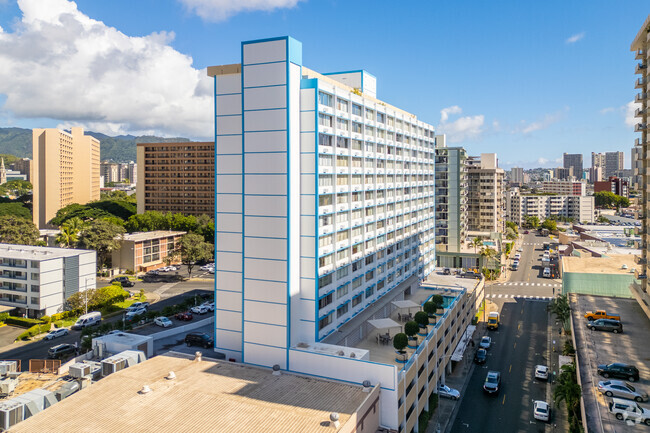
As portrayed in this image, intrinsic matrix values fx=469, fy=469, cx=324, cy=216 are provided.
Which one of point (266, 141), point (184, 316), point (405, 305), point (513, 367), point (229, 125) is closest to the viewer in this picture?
point (266, 141)

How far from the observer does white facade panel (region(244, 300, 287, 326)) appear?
44344 millimetres

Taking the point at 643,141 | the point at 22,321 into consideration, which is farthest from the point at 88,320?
the point at 643,141

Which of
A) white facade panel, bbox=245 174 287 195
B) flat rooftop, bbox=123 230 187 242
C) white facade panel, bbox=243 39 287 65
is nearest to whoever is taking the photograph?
white facade panel, bbox=243 39 287 65

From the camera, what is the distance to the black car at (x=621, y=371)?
42.5 m

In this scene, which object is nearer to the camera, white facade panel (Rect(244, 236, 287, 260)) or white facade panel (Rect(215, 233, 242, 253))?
white facade panel (Rect(244, 236, 287, 260))

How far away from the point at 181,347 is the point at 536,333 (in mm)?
55478

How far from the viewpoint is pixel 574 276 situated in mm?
74875

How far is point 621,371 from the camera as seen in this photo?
42781mm

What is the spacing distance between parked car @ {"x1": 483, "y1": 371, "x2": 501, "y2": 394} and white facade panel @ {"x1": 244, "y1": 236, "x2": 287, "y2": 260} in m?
29.2

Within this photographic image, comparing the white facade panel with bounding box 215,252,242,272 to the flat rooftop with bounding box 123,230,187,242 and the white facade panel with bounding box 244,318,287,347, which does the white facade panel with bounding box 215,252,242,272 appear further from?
the flat rooftop with bounding box 123,230,187,242

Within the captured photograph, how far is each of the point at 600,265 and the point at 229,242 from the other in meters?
66.1

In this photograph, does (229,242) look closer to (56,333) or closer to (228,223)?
(228,223)

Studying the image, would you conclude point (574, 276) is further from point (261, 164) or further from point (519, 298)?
point (261, 164)

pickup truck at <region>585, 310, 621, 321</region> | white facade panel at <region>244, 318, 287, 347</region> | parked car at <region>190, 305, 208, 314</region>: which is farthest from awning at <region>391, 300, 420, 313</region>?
parked car at <region>190, 305, 208, 314</region>
